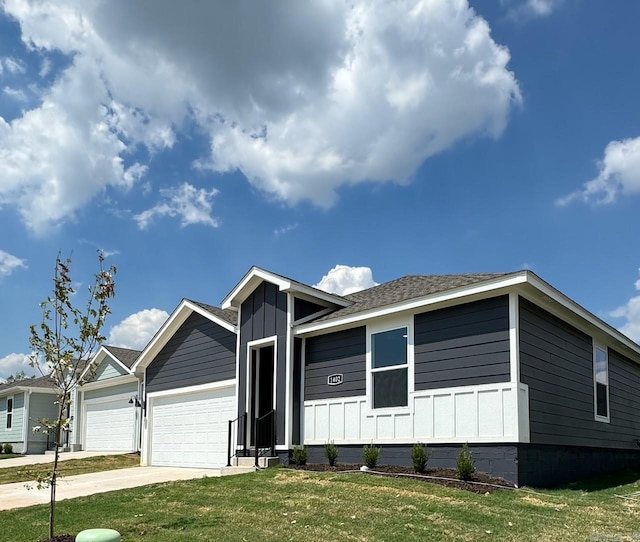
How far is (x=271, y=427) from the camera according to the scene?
14.2 meters

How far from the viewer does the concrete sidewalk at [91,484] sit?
1105cm

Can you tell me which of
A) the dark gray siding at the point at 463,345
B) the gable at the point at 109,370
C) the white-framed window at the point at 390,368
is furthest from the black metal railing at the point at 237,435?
A: the gable at the point at 109,370

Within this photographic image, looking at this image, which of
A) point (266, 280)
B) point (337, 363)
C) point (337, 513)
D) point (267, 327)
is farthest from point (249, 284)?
point (337, 513)

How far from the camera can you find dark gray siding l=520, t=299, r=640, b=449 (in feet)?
36.4

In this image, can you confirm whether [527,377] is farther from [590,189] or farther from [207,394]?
[207,394]

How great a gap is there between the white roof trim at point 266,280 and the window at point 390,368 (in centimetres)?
208

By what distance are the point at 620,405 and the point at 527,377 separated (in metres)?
6.20

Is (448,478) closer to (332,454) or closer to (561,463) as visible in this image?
(561,463)

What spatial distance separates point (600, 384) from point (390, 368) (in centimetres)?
533

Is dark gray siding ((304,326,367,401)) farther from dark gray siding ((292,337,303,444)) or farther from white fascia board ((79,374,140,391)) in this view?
white fascia board ((79,374,140,391))

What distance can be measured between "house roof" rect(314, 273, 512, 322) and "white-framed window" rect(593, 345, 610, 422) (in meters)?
3.92

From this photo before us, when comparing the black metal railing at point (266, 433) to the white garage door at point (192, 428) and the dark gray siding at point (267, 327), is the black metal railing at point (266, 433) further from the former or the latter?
the white garage door at point (192, 428)

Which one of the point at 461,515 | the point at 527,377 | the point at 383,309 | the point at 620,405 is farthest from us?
the point at 620,405

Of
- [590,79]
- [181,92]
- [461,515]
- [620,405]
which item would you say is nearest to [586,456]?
[620,405]
